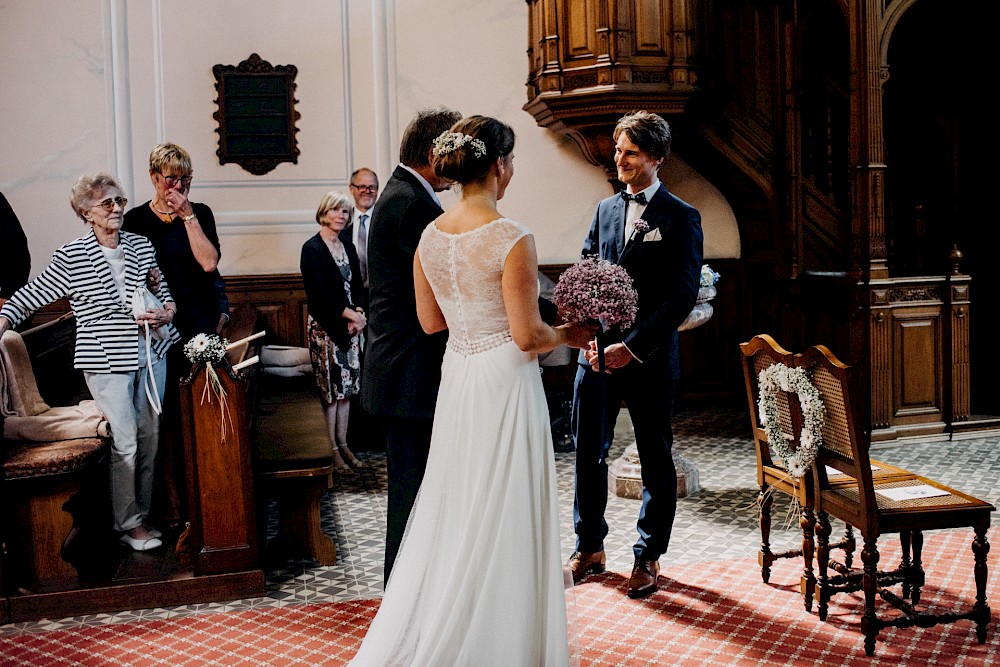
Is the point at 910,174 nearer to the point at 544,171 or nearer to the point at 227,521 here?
the point at 544,171

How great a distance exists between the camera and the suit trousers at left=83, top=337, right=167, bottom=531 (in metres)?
4.57

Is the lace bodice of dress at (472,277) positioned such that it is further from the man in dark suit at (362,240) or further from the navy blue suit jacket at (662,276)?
the man in dark suit at (362,240)

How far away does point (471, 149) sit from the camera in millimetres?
3088

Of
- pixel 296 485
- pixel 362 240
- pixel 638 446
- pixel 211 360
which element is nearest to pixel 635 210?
pixel 638 446

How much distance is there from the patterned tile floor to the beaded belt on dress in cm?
149

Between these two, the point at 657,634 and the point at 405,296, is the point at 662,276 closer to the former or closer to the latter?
the point at 405,296

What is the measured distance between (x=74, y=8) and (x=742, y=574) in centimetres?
614

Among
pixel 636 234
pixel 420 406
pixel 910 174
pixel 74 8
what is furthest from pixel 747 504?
pixel 74 8

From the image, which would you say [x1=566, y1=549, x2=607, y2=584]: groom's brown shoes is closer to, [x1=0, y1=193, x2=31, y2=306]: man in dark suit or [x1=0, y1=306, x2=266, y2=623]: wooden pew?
[x1=0, y1=306, x2=266, y2=623]: wooden pew

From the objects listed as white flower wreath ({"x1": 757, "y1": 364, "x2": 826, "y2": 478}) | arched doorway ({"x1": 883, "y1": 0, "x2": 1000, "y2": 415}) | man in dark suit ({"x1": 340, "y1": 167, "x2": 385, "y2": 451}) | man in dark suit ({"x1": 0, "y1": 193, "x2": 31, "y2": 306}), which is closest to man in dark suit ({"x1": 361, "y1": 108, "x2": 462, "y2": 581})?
white flower wreath ({"x1": 757, "y1": 364, "x2": 826, "y2": 478})

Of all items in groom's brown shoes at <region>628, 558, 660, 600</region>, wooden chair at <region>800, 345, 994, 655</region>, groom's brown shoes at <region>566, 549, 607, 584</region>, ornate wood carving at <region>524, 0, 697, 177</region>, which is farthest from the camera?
ornate wood carving at <region>524, 0, 697, 177</region>

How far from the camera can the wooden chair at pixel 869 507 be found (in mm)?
3441

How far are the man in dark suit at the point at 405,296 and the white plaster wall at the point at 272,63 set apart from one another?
4.51m

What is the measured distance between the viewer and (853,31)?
680cm
